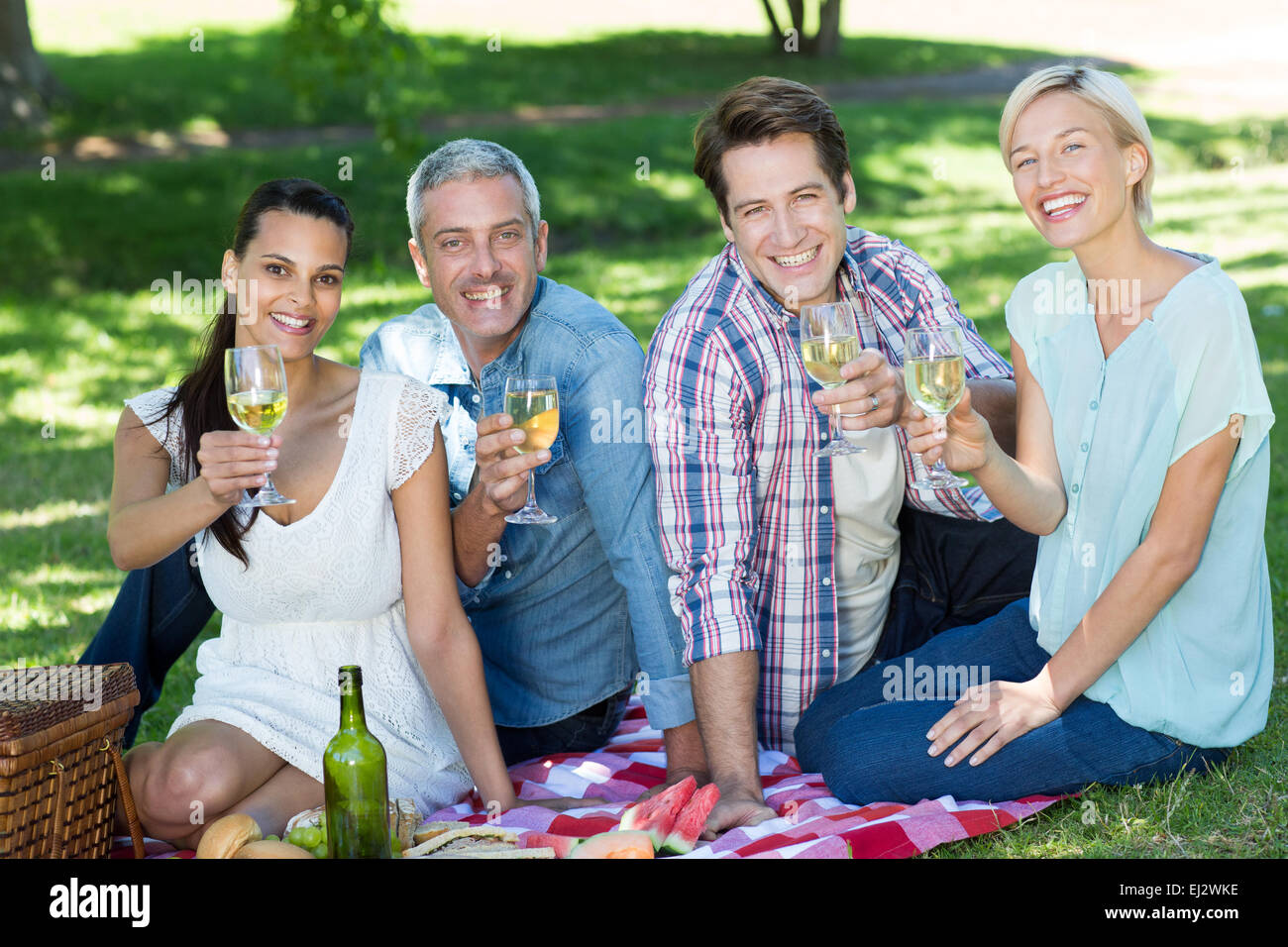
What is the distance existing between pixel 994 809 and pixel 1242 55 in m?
35.7

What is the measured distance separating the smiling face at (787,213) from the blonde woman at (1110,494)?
1.76 feet

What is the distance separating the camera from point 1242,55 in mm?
34250

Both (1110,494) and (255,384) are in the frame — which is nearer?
(255,384)

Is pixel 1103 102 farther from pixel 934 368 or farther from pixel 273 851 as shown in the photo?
pixel 273 851

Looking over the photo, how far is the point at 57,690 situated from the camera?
3559 millimetres

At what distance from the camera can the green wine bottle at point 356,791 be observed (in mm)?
3008

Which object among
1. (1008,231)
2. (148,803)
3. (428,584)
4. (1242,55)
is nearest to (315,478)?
(428,584)

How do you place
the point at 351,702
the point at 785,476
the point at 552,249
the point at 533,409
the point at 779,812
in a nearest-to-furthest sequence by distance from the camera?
the point at 351,702 < the point at 533,409 < the point at 779,812 < the point at 785,476 < the point at 552,249

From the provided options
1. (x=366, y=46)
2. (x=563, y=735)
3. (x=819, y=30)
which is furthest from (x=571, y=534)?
(x=819, y=30)

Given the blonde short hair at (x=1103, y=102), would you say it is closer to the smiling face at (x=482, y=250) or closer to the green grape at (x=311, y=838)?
the smiling face at (x=482, y=250)

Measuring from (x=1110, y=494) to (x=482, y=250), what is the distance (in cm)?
192

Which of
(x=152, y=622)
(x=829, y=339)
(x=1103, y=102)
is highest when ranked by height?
(x=1103, y=102)

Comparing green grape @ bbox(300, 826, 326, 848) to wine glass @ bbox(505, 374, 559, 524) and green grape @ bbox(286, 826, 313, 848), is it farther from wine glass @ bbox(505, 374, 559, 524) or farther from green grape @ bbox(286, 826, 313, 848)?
wine glass @ bbox(505, 374, 559, 524)

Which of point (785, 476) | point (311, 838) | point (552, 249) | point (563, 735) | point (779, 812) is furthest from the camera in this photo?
point (552, 249)
